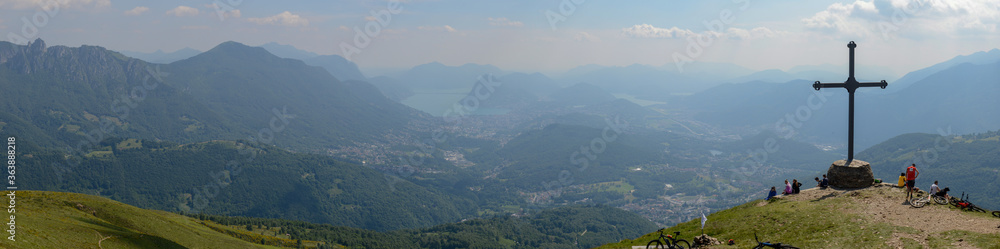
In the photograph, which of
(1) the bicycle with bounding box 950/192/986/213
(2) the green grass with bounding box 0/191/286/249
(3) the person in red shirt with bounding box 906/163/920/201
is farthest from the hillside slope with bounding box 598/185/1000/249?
(2) the green grass with bounding box 0/191/286/249

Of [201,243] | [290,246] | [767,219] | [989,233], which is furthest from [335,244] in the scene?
[989,233]

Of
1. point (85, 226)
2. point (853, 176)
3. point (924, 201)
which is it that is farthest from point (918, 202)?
point (85, 226)

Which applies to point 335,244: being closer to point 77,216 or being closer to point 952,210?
point 77,216

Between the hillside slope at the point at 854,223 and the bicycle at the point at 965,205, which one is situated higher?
the bicycle at the point at 965,205

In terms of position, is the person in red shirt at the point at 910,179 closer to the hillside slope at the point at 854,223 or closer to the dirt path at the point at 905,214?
the dirt path at the point at 905,214

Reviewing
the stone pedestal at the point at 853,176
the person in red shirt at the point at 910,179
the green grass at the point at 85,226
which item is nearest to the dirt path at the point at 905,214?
the person in red shirt at the point at 910,179
